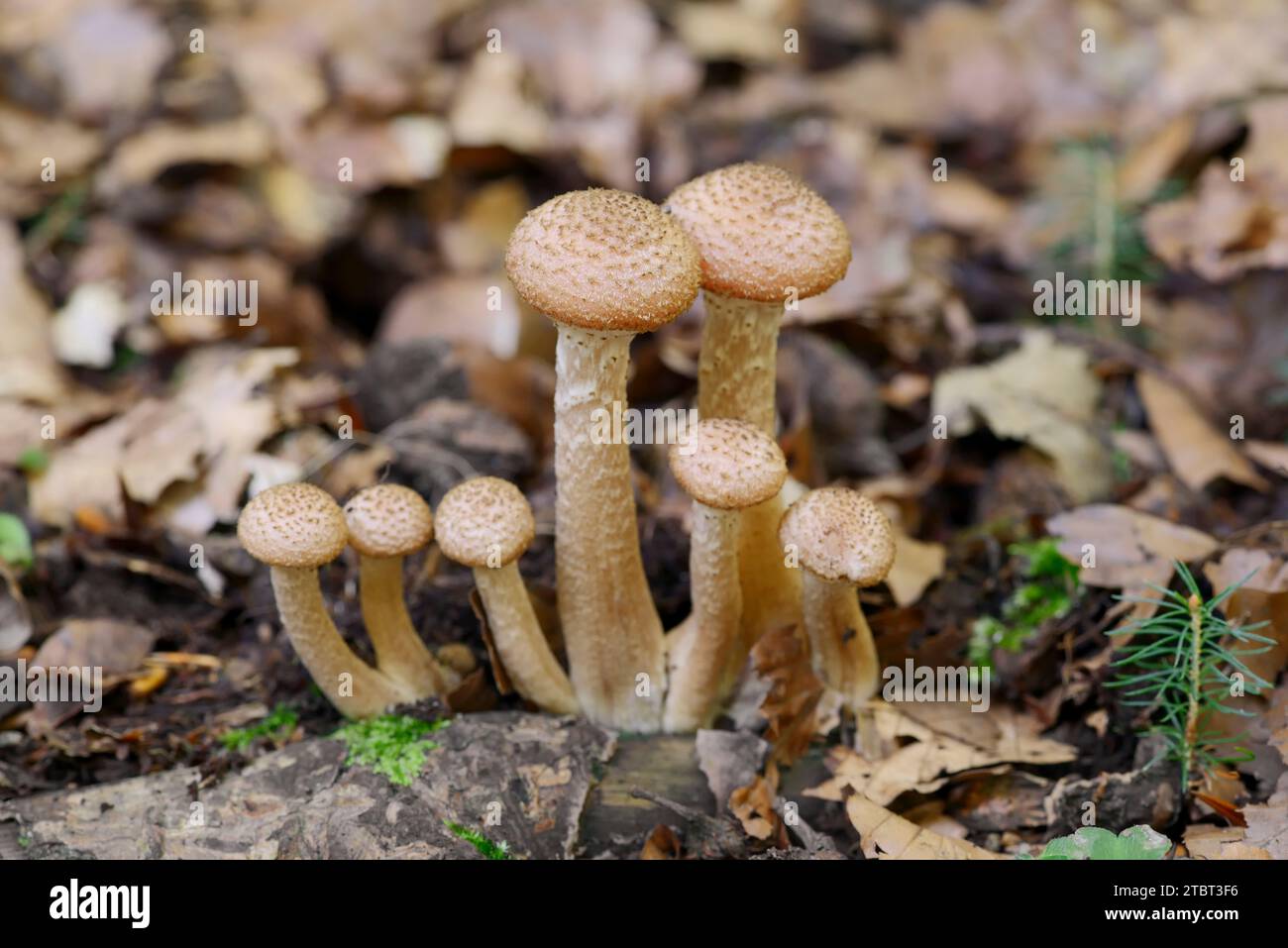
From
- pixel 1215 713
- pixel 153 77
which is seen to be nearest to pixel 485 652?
pixel 1215 713

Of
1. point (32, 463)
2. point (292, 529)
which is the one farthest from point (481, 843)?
point (32, 463)

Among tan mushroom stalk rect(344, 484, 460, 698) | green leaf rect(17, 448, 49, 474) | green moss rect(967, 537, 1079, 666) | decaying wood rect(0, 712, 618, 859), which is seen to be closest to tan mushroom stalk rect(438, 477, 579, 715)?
tan mushroom stalk rect(344, 484, 460, 698)

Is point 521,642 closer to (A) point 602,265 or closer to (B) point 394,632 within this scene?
(B) point 394,632

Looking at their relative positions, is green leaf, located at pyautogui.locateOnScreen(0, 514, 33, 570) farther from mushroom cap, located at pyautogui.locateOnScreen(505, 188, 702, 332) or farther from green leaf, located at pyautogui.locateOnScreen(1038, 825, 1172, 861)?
green leaf, located at pyautogui.locateOnScreen(1038, 825, 1172, 861)

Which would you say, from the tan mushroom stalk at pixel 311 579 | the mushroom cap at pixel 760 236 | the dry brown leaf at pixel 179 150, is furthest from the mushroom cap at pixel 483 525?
the dry brown leaf at pixel 179 150

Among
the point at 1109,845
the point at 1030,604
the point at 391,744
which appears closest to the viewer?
the point at 1109,845
